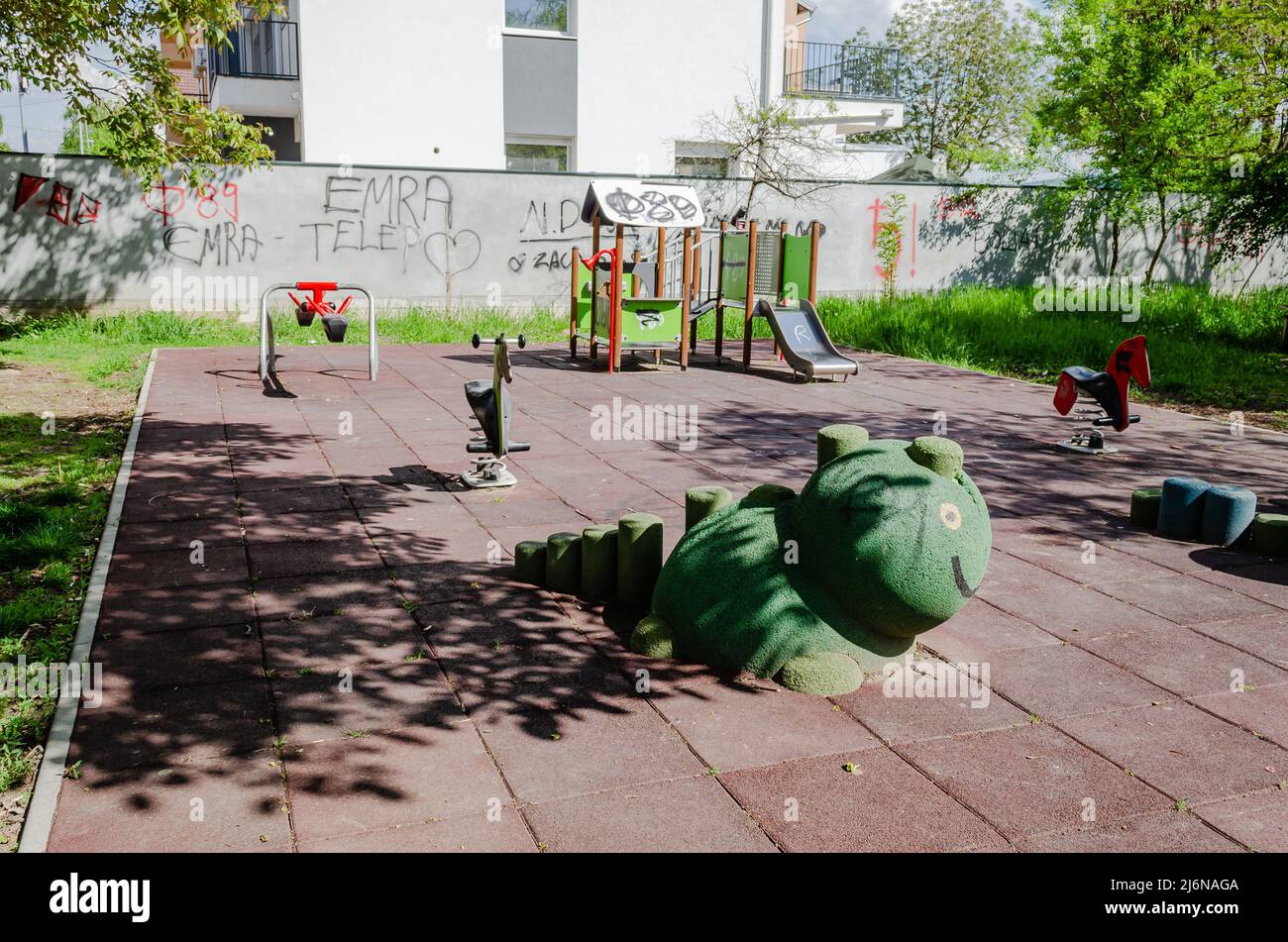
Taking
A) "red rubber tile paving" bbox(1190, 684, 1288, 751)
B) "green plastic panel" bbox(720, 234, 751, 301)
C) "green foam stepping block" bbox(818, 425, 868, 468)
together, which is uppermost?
"green plastic panel" bbox(720, 234, 751, 301)

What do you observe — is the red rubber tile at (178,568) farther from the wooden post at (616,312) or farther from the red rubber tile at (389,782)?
the wooden post at (616,312)

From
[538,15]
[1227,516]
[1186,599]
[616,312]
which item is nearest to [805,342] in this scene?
[616,312]

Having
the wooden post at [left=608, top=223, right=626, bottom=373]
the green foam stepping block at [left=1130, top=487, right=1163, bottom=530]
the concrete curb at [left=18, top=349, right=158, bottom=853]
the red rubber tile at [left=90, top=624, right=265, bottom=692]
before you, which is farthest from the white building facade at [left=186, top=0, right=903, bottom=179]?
the red rubber tile at [left=90, top=624, right=265, bottom=692]

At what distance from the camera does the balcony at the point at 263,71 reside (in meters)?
23.8

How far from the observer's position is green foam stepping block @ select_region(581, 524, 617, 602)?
17.8 feet

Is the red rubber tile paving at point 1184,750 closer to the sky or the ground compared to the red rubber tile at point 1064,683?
closer to the ground

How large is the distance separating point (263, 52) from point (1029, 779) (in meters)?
25.2

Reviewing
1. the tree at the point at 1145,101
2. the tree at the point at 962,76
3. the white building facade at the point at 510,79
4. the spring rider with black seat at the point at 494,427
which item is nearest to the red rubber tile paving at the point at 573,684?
the spring rider with black seat at the point at 494,427

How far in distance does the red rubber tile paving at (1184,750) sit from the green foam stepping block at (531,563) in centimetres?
261

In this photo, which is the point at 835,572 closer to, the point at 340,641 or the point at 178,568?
the point at 340,641

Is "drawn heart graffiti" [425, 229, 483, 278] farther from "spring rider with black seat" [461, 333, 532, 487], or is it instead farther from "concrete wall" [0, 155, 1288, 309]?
"spring rider with black seat" [461, 333, 532, 487]

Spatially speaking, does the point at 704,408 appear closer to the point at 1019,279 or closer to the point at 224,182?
the point at 224,182

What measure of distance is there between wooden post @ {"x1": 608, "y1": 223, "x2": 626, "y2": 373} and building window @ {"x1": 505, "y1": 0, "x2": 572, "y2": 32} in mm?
12086
